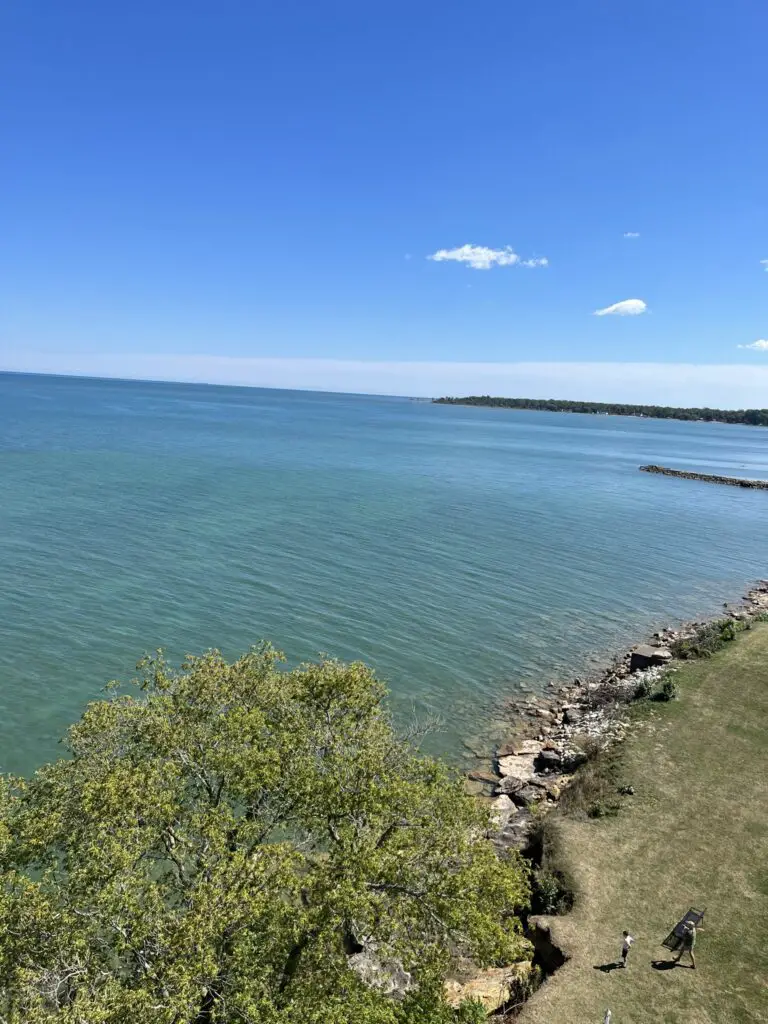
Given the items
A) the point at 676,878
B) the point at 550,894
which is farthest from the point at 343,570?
the point at 676,878

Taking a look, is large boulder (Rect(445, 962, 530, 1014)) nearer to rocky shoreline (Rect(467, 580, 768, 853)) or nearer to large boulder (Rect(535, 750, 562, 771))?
rocky shoreline (Rect(467, 580, 768, 853))

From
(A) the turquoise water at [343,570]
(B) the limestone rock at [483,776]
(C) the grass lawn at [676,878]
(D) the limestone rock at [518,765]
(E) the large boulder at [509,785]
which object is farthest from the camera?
(A) the turquoise water at [343,570]

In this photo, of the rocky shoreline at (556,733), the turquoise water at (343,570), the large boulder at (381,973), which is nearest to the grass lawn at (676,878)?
the rocky shoreline at (556,733)

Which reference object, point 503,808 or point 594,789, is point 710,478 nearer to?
point 594,789

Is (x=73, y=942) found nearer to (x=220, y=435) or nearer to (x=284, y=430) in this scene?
(x=220, y=435)

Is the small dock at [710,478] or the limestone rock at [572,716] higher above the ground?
the small dock at [710,478]

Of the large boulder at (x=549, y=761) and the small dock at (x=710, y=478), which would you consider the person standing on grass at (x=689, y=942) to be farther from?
the small dock at (x=710, y=478)
